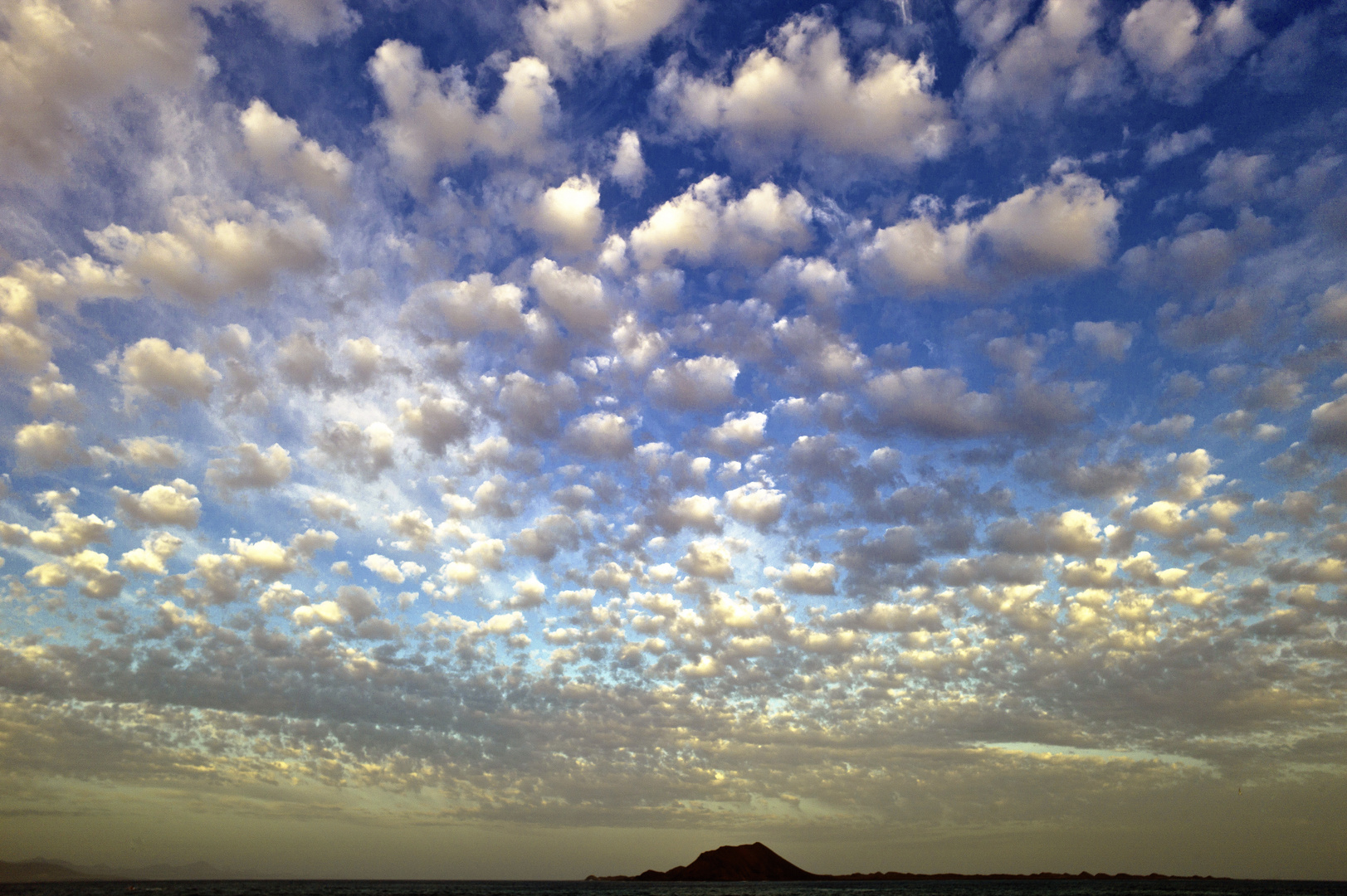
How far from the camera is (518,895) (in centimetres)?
19962

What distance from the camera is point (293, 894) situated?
186 m

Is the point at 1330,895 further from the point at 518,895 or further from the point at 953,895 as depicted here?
the point at 518,895

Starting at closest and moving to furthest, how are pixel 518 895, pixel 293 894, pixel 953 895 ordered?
pixel 953 895 → pixel 293 894 → pixel 518 895

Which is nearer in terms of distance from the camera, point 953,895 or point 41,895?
point 953,895

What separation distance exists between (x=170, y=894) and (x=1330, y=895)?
308 metres

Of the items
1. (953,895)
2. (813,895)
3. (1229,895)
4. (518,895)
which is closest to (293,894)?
(518,895)

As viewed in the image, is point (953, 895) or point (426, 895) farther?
point (426, 895)

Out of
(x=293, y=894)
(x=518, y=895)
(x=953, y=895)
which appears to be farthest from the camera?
(x=518, y=895)

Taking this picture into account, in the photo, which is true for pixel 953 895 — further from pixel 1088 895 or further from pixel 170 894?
pixel 170 894

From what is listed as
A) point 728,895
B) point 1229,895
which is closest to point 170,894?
point 728,895

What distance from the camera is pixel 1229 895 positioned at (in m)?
188

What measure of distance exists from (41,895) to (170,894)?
34.3 m

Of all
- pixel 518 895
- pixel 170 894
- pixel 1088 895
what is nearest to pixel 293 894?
pixel 170 894

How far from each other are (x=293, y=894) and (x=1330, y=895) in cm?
27600
